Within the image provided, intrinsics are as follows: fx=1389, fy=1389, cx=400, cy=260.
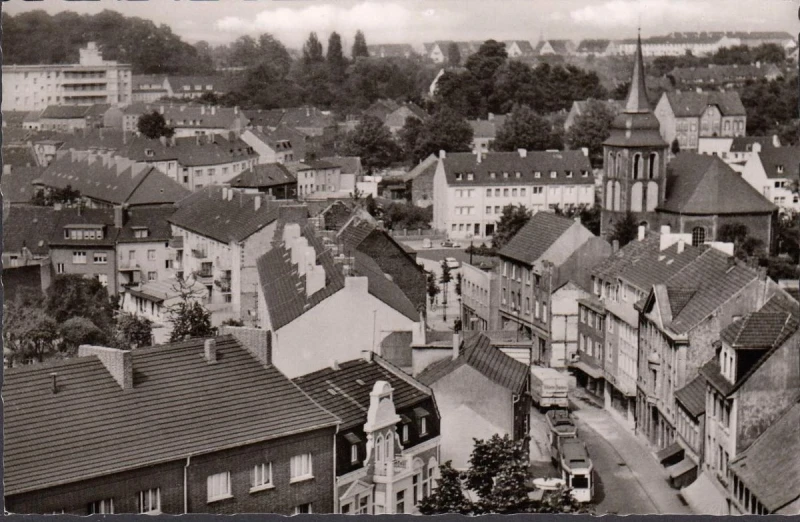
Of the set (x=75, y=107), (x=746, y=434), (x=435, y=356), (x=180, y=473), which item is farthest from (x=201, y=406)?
(x=75, y=107)

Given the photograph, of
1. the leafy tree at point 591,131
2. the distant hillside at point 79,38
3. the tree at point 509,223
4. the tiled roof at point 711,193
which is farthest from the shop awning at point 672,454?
the leafy tree at point 591,131

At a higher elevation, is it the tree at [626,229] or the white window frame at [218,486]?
the white window frame at [218,486]

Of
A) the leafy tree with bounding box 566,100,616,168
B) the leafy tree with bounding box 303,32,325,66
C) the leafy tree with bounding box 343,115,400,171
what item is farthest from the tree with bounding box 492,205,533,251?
the leafy tree with bounding box 566,100,616,168

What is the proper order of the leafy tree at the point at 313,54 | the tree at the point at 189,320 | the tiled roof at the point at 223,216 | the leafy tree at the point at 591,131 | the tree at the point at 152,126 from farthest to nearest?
the leafy tree at the point at 591,131 < the tree at the point at 152,126 < the leafy tree at the point at 313,54 < the tiled roof at the point at 223,216 < the tree at the point at 189,320

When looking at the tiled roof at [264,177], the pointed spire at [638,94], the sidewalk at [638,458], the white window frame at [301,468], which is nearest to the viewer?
the white window frame at [301,468]

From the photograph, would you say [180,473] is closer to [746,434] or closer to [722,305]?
[746,434]

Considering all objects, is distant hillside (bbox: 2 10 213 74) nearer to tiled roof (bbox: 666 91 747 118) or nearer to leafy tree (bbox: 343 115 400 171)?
leafy tree (bbox: 343 115 400 171)

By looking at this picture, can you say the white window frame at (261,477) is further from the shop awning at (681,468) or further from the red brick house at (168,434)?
the shop awning at (681,468)
